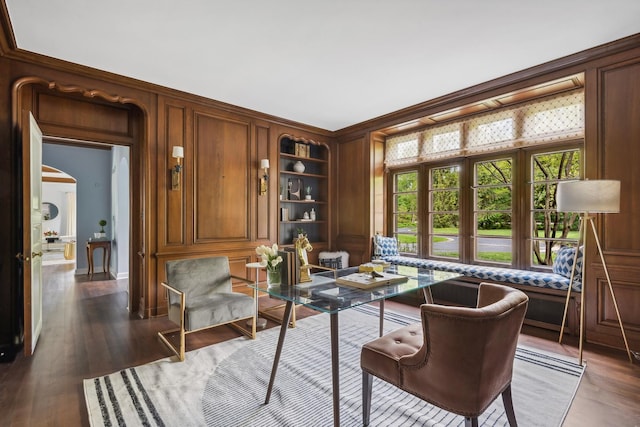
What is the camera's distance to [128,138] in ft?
12.6

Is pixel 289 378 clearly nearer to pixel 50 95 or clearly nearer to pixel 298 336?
pixel 298 336

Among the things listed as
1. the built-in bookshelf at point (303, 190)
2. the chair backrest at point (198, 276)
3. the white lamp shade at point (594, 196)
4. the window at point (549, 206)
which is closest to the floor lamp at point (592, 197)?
the white lamp shade at point (594, 196)

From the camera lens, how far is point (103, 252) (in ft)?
21.9

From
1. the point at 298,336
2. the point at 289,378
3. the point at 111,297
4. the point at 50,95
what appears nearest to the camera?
the point at 289,378

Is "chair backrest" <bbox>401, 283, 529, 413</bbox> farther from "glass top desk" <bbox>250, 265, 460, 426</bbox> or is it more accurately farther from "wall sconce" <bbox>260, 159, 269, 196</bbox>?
"wall sconce" <bbox>260, 159, 269, 196</bbox>

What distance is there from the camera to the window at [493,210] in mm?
3932

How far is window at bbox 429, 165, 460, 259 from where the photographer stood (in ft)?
14.5

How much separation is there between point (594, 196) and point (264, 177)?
3769 mm

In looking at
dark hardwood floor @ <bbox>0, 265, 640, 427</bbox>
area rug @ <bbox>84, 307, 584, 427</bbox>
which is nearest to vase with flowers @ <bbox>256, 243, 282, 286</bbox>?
area rug @ <bbox>84, 307, 584, 427</bbox>

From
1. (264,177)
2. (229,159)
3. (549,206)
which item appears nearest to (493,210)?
(549,206)

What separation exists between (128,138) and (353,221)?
A: 3.48 meters

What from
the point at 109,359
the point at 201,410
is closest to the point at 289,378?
the point at 201,410

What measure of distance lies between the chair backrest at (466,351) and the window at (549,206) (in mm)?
2692

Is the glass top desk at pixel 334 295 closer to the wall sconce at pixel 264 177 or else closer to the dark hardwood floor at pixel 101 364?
the dark hardwood floor at pixel 101 364
